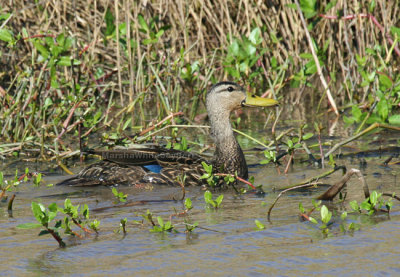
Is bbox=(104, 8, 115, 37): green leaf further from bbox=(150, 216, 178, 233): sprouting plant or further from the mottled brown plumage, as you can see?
bbox=(150, 216, 178, 233): sprouting plant

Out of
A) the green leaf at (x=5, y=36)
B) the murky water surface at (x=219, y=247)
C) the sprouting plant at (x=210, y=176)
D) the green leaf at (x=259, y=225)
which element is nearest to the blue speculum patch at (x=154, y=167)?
the sprouting plant at (x=210, y=176)

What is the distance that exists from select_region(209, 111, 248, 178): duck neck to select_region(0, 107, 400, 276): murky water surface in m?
1.30

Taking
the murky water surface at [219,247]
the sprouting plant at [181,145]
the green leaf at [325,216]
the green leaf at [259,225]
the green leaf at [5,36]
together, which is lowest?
the murky water surface at [219,247]

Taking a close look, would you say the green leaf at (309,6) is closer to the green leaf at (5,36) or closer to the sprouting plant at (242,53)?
the sprouting plant at (242,53)

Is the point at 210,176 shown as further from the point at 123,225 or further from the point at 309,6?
the point at 309,6

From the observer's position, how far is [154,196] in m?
6.27

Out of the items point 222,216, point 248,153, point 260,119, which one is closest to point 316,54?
point 260,119

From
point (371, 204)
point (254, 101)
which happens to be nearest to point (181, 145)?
point (254, 101)

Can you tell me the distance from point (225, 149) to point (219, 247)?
2.91m

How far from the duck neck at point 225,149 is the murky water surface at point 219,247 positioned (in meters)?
1.30

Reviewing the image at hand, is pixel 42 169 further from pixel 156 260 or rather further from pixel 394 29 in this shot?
pixel 394 29

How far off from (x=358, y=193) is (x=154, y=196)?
1.77 m

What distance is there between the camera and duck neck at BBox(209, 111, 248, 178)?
7012 millimetres

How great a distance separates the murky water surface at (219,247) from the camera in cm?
392
